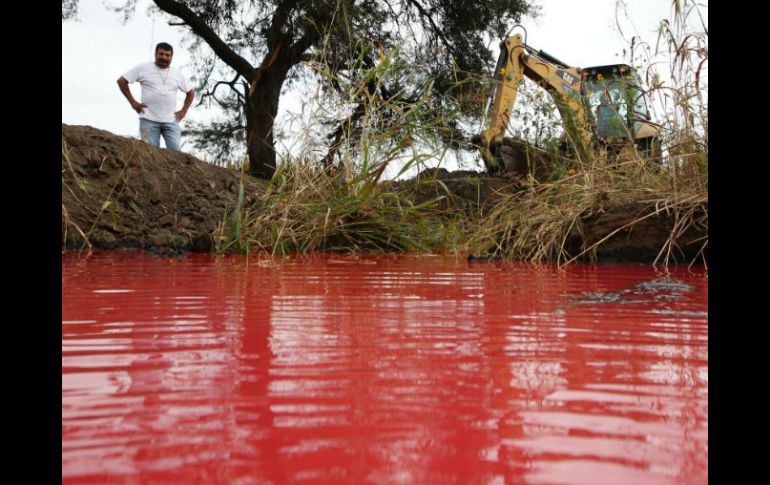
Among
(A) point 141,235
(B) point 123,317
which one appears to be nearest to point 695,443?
(B) point 123,317

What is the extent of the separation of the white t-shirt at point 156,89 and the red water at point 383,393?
687 cm

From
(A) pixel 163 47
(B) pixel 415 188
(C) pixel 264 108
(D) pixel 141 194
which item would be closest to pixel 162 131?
(A) pixel 163 47

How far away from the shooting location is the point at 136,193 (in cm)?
529

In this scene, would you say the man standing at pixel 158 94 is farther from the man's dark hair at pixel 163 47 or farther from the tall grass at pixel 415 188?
the tall grass at pixel 415 188

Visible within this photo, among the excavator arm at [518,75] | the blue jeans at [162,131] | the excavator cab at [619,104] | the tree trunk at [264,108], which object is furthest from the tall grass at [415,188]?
the tree trunk at [264,108]

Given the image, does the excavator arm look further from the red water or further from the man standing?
the red water

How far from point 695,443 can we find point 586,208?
320cm

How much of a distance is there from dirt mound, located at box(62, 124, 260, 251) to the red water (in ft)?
11.6

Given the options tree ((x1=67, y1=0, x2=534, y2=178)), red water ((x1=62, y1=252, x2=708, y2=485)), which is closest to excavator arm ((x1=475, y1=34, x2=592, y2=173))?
tree ((x1=67, y1=0, x2=534, y2=178))

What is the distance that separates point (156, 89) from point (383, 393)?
7.79 m

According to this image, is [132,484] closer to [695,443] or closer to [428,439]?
[428,439]

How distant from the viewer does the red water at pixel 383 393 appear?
0.46m
